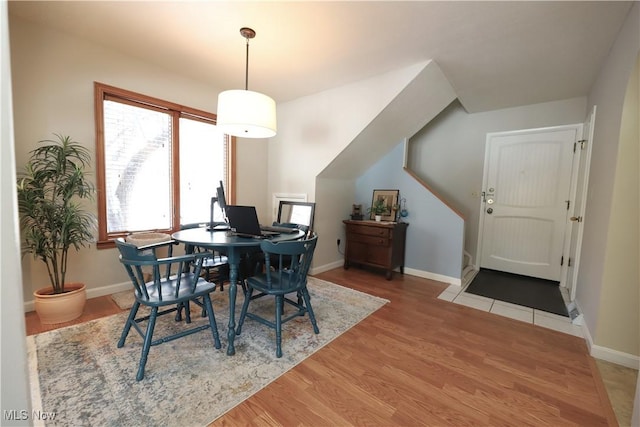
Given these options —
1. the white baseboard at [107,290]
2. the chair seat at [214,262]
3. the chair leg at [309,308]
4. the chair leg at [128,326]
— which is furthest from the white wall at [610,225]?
the white baseboard at [107,290]

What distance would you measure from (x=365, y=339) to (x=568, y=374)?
1271 millimetres

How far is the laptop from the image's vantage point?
76.2 inches

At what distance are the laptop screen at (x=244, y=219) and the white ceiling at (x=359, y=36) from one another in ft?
4.71

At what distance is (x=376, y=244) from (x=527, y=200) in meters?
2.13

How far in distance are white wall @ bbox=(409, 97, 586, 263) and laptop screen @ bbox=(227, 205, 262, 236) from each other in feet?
10.5

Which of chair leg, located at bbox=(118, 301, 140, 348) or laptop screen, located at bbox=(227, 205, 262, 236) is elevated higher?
laptop screen, located at bbox=(227, 205, 262, 236)

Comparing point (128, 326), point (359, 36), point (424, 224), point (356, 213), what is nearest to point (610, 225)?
point (424, 224)

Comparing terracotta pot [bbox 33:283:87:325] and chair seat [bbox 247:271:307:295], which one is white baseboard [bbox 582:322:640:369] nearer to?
chair seat [bbox 247:271:307:295]

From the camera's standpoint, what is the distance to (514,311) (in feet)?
8.26

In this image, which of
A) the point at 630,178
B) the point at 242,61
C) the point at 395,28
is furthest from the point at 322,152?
the point at 630,178

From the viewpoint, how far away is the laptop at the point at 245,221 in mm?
1935

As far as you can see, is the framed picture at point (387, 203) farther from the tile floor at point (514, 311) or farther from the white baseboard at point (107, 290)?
the white baseboard at point (107, 290)

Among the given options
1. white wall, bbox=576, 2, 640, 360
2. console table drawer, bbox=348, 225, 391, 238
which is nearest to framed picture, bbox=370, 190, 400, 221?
console table drawer, bbox=348, 225, 391, 238

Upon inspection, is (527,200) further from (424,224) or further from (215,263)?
(215,263)
